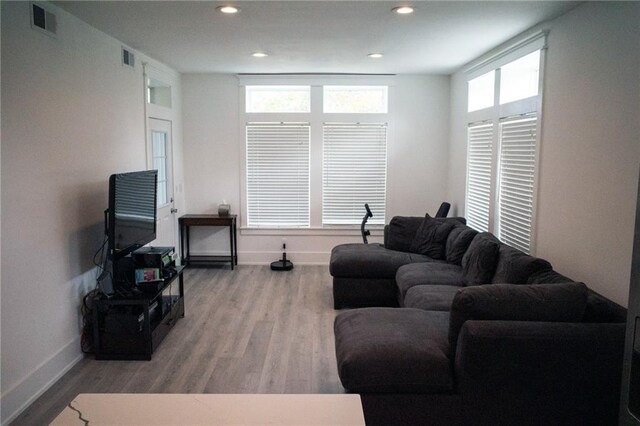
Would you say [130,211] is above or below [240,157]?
below

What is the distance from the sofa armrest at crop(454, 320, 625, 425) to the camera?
249 centimetres

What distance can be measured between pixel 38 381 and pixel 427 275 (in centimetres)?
310

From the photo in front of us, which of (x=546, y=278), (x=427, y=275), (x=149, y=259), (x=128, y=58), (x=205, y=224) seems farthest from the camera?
(x=205, y=224)

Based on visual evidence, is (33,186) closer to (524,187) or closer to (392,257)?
(392,257)

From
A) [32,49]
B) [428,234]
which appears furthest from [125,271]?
[428,234]

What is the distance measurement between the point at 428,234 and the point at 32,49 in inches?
157

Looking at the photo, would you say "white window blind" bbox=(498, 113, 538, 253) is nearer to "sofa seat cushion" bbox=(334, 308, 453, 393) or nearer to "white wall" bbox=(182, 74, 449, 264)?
"sofa seat cushion" bbox=(334, 308, 453, 393)

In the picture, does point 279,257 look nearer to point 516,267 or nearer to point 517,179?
point 517,179

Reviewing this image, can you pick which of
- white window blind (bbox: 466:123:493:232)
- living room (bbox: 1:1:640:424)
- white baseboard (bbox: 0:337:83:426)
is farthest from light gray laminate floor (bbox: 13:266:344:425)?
white window blind (bbox: 466:123:493:232)

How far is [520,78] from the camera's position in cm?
458

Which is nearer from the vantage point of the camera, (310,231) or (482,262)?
(482,262)

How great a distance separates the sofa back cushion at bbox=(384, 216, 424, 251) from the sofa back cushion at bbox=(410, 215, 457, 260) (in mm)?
59

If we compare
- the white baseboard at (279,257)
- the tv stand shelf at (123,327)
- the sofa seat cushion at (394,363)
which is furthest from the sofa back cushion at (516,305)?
the white baseboard at (279,257)

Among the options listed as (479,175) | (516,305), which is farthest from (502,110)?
(516,305)
